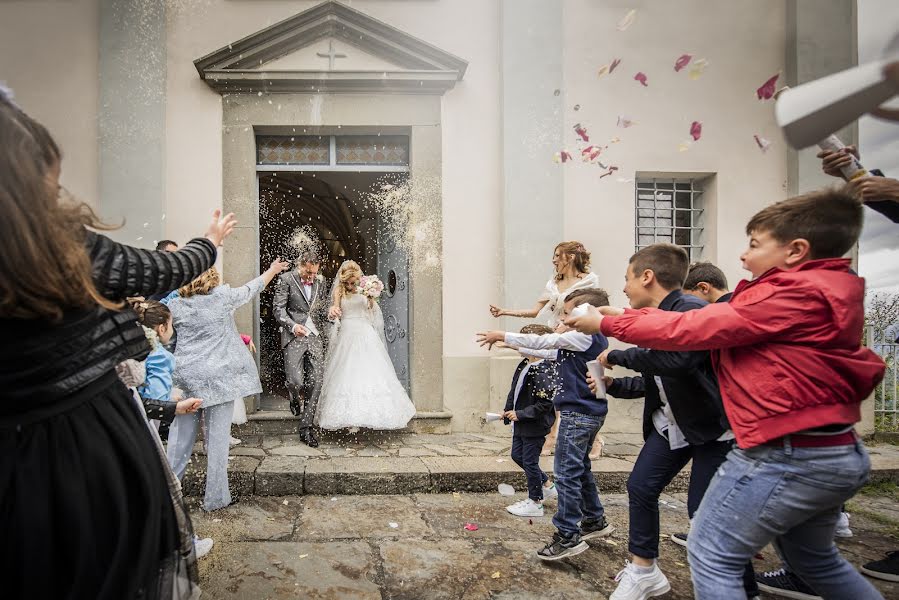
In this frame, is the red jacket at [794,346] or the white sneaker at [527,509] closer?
the red jacket at [794,346]

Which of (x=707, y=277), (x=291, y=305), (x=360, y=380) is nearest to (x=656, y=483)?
(x=707, y=277)

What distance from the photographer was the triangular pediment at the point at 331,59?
245 inches

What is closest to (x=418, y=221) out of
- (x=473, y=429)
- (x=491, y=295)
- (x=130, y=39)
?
(x=491, y=295)

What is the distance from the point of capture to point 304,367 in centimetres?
598

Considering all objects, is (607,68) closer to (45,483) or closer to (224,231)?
(224,231)

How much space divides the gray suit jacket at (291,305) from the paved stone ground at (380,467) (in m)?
1.20

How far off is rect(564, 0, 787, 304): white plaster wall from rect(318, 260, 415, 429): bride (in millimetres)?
2638

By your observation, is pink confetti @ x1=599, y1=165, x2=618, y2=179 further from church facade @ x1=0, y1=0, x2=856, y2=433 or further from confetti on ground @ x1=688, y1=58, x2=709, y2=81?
confetti on ground @ x1=688, y1=58, x2=709, y2=81

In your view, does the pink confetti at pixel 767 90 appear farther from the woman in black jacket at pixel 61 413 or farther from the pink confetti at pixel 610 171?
the woman in black jacket at pixel 61 413

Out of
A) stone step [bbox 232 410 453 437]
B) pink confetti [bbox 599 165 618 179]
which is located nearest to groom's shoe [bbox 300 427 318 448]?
stone step [bbox 232 410 453 437]

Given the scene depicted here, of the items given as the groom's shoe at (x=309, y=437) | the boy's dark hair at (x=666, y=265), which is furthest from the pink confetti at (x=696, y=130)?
the groom's shoe at (x=309, y=437)

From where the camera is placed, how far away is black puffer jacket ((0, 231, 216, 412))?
1.33 metres

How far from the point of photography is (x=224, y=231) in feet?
6.92

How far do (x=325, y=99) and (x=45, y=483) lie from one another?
19.2 feet
